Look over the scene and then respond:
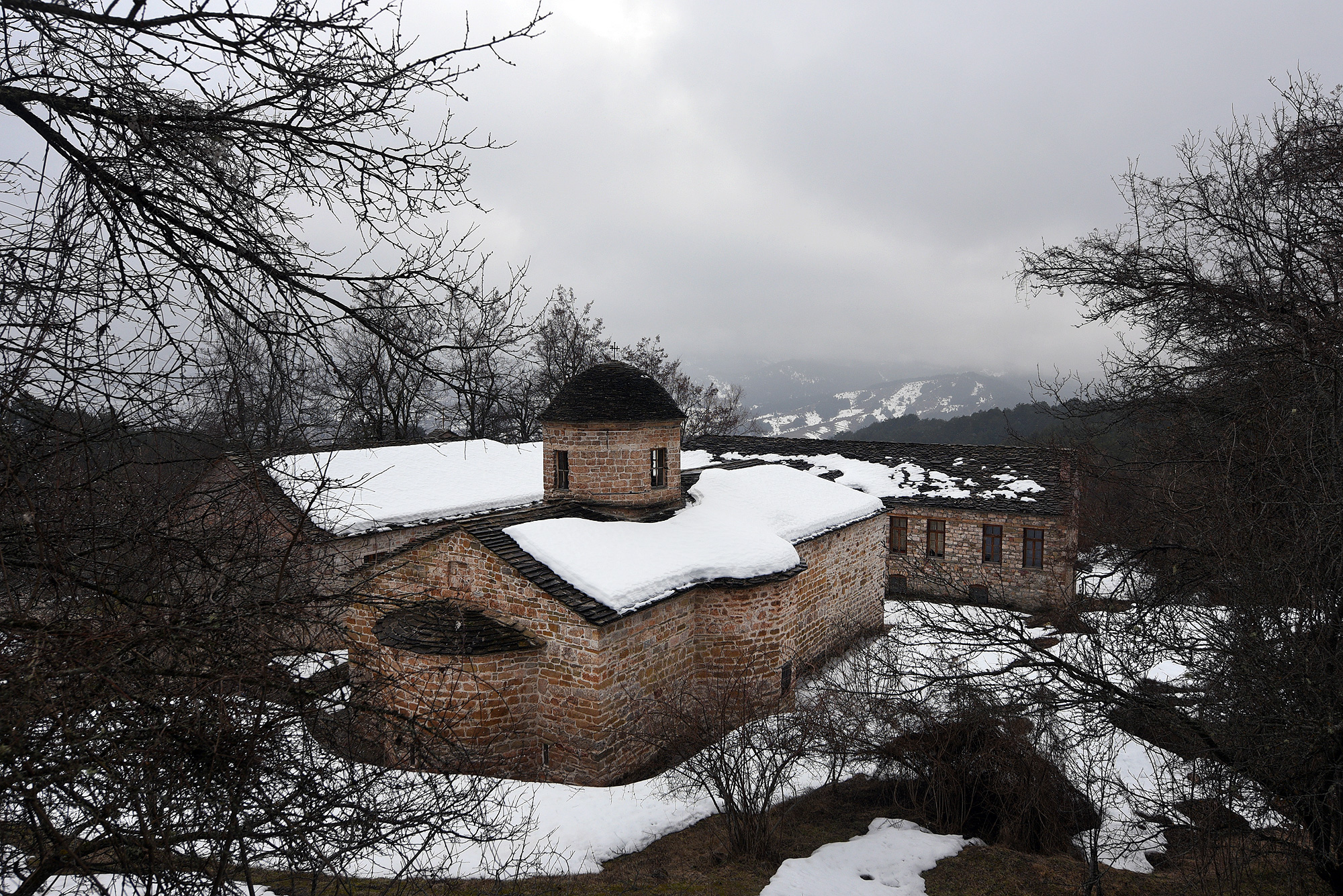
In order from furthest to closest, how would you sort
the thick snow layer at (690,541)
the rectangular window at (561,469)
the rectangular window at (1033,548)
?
the rectangular window at (1033,548), the rectangular window at (561,469), the thick snow layer at (690,541)

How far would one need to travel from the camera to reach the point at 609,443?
12859 millimetres

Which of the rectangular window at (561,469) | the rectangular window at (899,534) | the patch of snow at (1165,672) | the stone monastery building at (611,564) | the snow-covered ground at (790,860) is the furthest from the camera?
the rectangular window at (899,534)

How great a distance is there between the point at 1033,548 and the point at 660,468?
12.4 meters

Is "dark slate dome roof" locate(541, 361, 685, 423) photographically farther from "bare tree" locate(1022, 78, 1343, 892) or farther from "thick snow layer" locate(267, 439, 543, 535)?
"bare tree" locate(1022, 78, 1343, 892)

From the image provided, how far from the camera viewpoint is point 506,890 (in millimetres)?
6539

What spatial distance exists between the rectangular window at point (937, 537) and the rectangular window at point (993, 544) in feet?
3.57

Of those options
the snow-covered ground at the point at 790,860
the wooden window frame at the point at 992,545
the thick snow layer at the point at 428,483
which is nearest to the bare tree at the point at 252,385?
the snow-covered ground at the point at 790,860

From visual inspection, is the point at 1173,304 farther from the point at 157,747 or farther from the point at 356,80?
the point at 157,747

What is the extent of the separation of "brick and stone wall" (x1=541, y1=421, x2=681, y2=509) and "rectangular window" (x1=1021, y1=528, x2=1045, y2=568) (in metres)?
12.4

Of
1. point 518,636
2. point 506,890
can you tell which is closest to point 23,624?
point 506,890

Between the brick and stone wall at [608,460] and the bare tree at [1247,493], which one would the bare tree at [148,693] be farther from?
the brick and stone wall at [608,460]

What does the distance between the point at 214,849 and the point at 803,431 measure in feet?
531

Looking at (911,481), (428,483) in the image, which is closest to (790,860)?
(428,483)

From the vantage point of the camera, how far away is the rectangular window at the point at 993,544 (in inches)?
809
